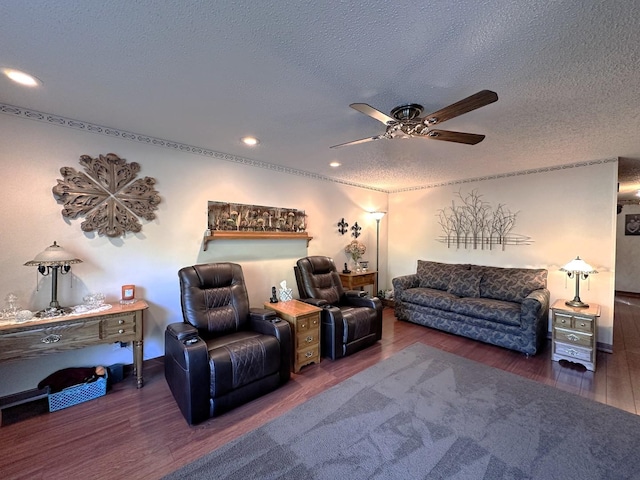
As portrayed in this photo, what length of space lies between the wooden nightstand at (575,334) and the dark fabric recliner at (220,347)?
3169mm

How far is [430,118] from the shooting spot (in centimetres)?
188

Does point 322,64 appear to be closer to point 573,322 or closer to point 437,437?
point 437,437

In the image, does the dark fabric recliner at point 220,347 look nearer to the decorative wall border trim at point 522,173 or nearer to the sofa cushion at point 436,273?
the sofa cushion at point 436,273

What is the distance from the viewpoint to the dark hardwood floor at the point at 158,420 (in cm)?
174

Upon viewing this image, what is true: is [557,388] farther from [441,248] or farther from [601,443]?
[441,248]

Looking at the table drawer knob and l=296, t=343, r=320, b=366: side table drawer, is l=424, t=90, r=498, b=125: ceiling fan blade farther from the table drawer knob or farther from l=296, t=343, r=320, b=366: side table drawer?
the table drawer knob

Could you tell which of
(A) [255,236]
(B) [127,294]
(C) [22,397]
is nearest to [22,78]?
(B) [127,294]

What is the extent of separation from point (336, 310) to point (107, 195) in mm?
2757

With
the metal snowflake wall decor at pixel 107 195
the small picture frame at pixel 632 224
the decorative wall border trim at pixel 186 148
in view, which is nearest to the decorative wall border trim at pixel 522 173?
the decorative wall border trim at pixel 186 148

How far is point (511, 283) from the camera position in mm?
3941

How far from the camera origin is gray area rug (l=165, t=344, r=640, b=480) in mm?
1693

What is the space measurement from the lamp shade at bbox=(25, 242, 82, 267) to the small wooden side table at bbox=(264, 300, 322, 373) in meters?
1.95

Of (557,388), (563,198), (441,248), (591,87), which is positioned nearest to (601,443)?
(557,388)

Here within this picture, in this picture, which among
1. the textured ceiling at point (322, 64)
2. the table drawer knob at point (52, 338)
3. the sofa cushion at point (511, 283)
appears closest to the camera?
the textured ceiling at point (322, 64)
